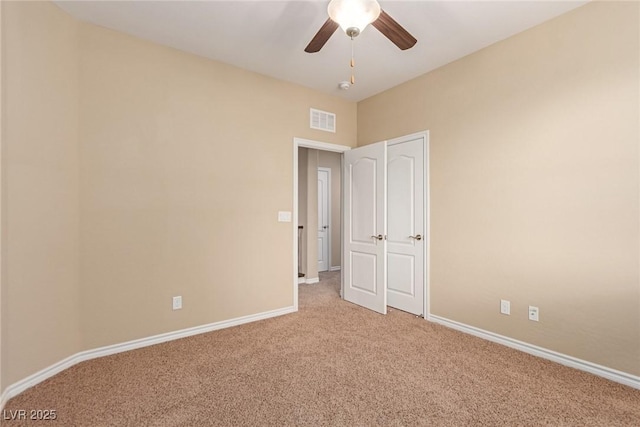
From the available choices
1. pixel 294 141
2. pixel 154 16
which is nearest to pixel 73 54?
pixel 154 16

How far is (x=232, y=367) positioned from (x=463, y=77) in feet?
11.2

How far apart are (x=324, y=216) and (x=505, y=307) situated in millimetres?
3852

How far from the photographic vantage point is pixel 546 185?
2.41m

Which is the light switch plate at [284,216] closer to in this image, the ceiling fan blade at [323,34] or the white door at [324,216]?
the ceiling fan blade at [323,34]

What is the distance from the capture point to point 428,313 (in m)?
3.29

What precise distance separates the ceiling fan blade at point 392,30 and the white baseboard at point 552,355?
263cm

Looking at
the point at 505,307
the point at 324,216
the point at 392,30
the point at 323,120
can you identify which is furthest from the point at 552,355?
the point at 324,216

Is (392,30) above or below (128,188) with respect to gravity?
above

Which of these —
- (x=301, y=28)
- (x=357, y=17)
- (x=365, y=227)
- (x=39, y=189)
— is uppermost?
(x=301, y=28)

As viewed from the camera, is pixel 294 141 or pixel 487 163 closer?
pixel 487 163

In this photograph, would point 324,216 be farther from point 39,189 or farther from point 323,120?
point 39,189

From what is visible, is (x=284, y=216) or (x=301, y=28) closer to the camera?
(x=301, y=28)

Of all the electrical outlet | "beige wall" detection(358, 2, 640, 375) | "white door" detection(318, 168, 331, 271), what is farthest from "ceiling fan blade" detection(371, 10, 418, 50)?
"white door" detection(318, 168, 331, 271)

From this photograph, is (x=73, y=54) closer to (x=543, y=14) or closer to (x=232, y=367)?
(x=232, y=367)
